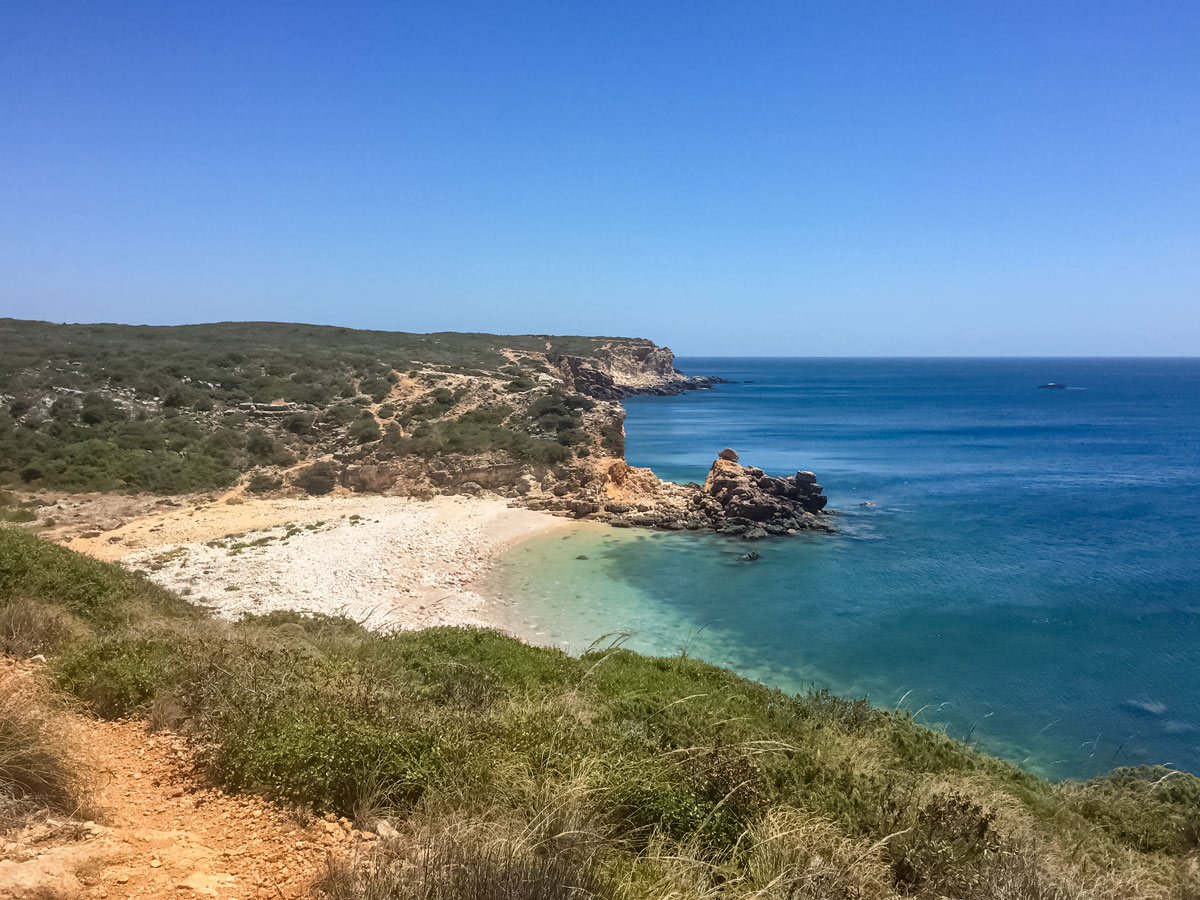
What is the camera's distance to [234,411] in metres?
33.0

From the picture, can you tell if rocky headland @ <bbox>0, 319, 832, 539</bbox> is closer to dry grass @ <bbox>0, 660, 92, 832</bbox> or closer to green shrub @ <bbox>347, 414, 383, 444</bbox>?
green shrub @ <bbox>347, 414, 383, 444</bbox>

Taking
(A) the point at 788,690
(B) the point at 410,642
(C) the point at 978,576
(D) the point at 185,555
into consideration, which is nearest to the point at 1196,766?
(A) the point at 788,690

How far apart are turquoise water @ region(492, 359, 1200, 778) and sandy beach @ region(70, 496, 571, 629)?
1809mm

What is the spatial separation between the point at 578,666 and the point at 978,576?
60.4ft

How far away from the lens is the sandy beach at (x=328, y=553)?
17.5 meters

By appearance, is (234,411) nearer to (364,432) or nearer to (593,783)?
→ (364,432)

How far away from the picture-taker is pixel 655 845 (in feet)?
15.0

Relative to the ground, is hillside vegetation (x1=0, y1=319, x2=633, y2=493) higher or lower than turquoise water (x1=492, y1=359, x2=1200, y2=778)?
higher

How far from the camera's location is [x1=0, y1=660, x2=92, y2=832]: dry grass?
13.9 ft

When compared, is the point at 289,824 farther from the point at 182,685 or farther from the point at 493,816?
the point at 182,685

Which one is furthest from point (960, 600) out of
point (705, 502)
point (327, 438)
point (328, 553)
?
point (327, 438)

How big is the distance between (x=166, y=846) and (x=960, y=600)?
2160 cm

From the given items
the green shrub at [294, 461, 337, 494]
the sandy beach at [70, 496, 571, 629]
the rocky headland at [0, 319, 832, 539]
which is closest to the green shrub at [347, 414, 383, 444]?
the rocky headland at [0, 319, 832, 539]

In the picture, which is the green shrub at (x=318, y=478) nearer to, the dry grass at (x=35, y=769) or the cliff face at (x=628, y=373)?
the dry grass at (x=35, y=769)
